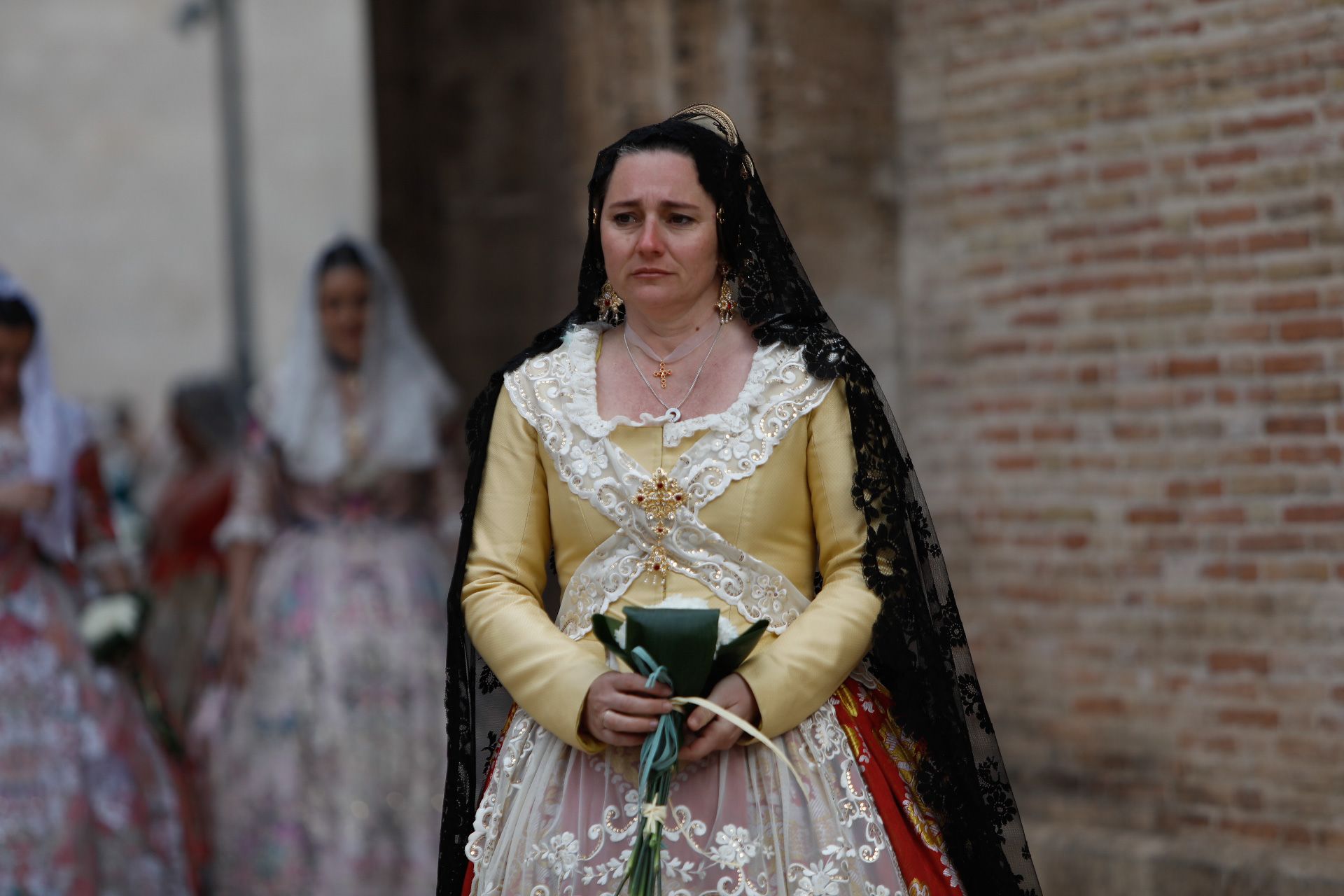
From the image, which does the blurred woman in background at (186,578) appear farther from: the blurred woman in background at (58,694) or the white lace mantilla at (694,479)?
the white lace mantilla at (694,479)

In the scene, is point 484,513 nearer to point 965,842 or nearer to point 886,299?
point 965,842

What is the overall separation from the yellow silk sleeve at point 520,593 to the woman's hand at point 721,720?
7.2 inches

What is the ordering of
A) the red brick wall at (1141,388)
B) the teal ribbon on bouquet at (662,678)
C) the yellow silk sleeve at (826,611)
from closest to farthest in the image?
the teal ribbon on bouquet at (662,678) → the yellow silk sleeve at (826,611) → the red brick wall at (1141,388)

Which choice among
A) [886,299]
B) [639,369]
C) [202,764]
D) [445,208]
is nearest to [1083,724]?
[886,299]

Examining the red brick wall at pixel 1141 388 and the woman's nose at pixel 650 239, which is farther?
the red brick wall at pixel 1141 388

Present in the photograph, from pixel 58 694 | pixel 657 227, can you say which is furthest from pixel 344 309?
pixel 657 227

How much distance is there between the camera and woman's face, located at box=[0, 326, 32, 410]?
18.9ft

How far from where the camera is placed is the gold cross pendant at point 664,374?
316cm

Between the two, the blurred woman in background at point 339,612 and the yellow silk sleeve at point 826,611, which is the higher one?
the yellow silk sleeve at point 826,611

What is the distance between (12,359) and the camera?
19.0 ft

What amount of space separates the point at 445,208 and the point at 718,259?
5.37 m

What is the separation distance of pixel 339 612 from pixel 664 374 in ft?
10.6

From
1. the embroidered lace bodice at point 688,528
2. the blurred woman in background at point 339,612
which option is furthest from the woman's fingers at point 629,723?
the blurred woman in background at point 339,612

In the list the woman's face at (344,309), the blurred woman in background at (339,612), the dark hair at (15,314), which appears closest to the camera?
the dark hair at (15,314)
